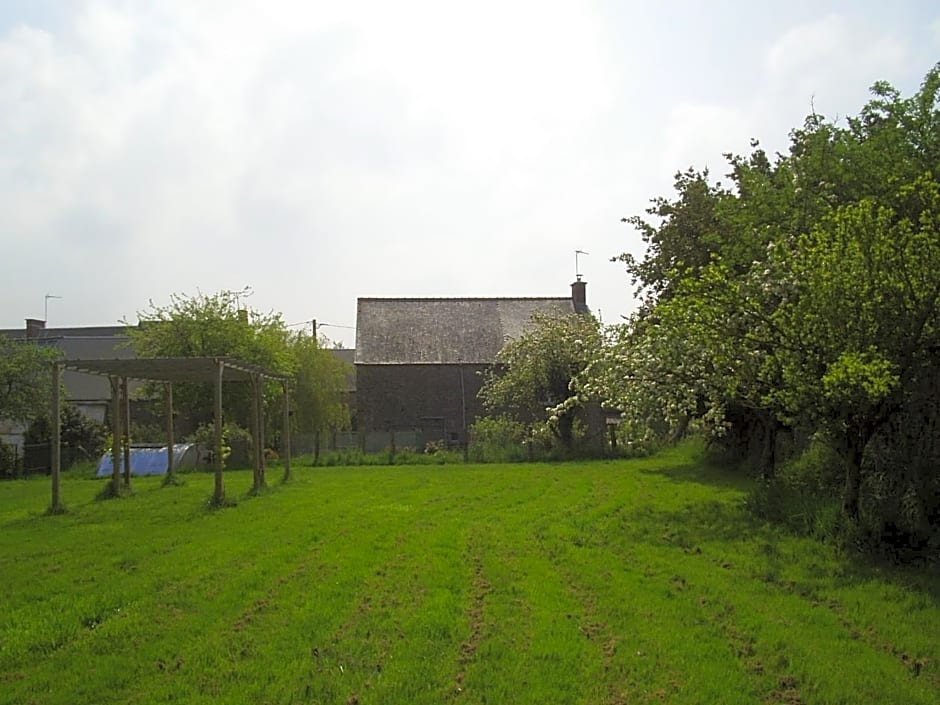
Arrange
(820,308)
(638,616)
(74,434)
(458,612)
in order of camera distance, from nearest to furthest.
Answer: (638,616) < (458,612) < (820,308) < (74,434)

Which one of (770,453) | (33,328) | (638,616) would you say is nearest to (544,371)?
(770,453)

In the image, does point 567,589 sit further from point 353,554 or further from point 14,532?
point 14,532

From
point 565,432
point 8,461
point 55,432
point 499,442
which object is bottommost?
point 8,461

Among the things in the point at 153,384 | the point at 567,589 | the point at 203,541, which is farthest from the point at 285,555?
the point at 153,384

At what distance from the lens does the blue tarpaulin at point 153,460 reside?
2672 centimetres

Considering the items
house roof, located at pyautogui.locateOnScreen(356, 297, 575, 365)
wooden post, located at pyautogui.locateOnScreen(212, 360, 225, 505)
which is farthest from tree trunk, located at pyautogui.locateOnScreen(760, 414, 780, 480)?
house roof, located at pyautogui.locateOnScreen(356, 297, 575, 365)

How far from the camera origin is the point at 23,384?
107 ft

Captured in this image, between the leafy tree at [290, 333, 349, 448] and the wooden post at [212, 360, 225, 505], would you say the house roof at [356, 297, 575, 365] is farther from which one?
the wooden post at [212, 360, 225, 505]

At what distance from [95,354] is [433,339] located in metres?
18.9

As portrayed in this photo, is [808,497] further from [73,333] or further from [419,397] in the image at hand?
[73,333]

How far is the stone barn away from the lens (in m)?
41.3

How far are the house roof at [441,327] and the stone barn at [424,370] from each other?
5 cm

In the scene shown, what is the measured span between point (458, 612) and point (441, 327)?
3653 centimetres

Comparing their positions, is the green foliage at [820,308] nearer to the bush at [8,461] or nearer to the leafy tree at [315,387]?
the bush at [8,461]
